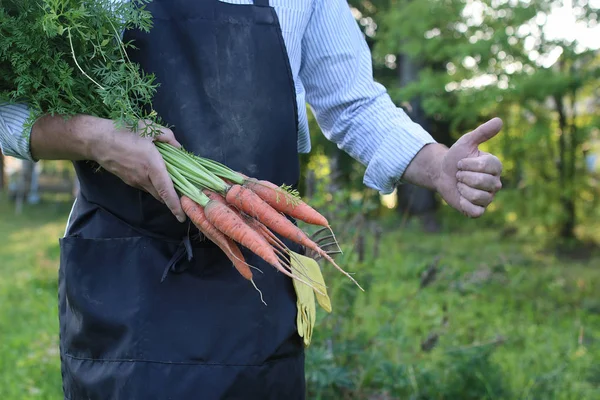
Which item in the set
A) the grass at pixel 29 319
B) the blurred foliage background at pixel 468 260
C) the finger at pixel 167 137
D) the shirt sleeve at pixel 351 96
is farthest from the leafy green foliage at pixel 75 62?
the grass at pixel 29 319

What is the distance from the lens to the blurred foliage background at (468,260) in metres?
3.17

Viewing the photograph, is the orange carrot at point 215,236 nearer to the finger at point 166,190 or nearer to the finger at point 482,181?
the finger at point 166,190

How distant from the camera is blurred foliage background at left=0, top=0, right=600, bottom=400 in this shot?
3.17 m

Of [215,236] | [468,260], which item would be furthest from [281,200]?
[468,260]

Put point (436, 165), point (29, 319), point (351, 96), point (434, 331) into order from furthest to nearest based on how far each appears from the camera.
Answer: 1. point (29, 319)
2. point (434, 331)
3. point (351, 96)
4. point (436, 165)

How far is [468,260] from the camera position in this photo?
7191 millimetres

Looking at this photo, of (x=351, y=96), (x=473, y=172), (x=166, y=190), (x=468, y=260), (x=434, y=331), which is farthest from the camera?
(x=468, y=260)

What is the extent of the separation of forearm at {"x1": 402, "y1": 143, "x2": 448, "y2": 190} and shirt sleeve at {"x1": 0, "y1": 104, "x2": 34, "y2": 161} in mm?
931

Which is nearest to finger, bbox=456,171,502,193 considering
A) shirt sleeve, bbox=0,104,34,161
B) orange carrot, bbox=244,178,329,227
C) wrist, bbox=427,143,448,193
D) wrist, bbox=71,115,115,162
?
wrist, bbox=427,143,448,193

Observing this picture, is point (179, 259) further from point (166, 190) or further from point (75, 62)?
→ point (75, 62)

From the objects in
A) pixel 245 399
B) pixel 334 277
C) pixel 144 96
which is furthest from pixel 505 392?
pixel 144 96

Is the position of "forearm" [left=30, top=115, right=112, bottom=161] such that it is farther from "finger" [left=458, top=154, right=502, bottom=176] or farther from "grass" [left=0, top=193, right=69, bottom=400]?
"grass" [left=0, top=193, right=69, bottom=400]

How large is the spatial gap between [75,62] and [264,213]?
1.71ft

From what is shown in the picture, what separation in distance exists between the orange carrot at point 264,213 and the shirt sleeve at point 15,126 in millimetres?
474
